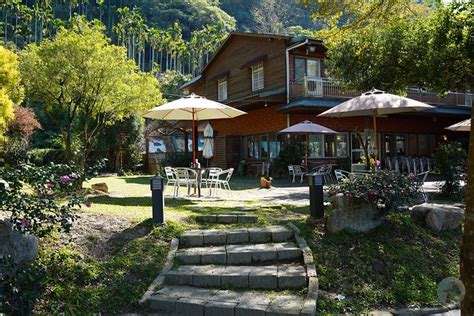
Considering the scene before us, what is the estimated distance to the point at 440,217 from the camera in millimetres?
6273

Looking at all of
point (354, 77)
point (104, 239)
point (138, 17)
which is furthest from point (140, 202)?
point (138, 17)

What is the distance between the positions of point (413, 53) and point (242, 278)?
9656 millimetres

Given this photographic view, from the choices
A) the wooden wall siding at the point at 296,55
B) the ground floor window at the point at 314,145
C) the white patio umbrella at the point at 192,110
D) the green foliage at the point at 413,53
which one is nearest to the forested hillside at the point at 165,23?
the ground floor window at the point at 314,145

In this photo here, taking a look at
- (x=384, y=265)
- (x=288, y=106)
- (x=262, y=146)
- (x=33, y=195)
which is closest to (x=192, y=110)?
(x=384, y=265)

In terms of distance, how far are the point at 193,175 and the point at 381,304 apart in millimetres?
7111

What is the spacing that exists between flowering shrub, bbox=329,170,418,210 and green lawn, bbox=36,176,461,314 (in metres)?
0.41

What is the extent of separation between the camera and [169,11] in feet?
238

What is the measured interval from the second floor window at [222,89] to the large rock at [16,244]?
794 inches

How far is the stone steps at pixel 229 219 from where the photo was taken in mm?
6535

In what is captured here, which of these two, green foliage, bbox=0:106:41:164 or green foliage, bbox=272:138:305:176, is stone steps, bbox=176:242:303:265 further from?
green foliage, bbox=0:106:41:164

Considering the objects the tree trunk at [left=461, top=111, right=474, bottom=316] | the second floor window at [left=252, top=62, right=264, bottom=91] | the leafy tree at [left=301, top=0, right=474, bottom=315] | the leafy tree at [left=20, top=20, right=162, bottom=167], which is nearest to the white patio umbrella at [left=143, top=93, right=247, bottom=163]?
the leafy tree at [left=20, top=20, right=162, bottom=167]

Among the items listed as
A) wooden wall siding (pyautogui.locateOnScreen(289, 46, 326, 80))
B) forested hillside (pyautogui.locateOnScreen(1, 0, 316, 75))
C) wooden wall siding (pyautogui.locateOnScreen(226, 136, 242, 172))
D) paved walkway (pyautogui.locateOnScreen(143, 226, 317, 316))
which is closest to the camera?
paved walkway (pyautogui.locateOnScreen(143, 226, 317, 316))

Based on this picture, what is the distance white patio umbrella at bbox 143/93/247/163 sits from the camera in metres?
9.73

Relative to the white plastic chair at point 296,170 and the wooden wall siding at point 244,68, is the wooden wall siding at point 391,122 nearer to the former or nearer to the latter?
the wooden wall siding at point 244,68
